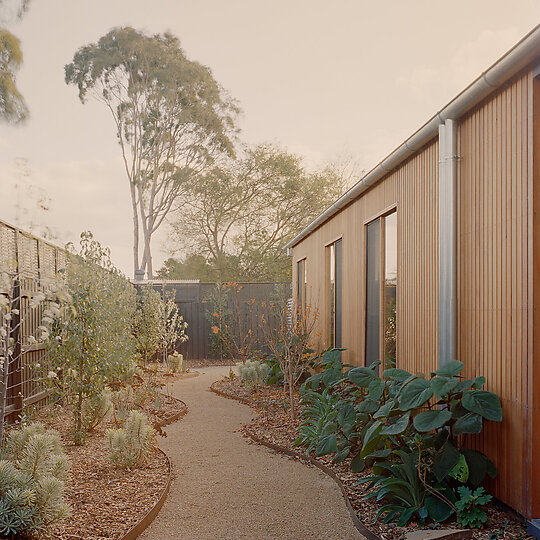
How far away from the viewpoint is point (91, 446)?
5.06m

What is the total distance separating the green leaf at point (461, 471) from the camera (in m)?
3.24

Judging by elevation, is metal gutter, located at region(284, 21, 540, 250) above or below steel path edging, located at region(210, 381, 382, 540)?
above

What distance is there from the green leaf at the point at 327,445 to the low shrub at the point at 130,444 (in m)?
1.37

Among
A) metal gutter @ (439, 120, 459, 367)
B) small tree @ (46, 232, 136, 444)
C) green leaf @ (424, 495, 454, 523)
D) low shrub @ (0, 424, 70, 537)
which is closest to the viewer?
low shrub @ (0, 424, 70, 537)

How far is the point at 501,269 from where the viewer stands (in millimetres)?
3363

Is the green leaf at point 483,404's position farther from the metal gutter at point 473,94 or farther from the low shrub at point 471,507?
the metal gutter at point 473,94

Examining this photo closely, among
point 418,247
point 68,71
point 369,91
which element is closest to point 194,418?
point 418,247

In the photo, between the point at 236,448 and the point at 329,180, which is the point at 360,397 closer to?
the point at 236,448

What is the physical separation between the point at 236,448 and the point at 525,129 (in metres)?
3.80

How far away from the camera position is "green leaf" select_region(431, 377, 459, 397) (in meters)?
3.27

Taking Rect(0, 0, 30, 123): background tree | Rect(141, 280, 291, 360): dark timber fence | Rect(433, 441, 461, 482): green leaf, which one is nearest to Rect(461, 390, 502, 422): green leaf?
Rect(433, 441, 461, 482): green leaf

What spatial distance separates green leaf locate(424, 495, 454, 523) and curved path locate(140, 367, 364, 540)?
0.44m

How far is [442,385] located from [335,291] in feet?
15.4

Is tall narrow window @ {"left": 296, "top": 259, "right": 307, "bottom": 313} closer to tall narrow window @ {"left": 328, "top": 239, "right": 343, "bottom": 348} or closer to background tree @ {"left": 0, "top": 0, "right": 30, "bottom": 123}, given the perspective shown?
tall narrow window @ {"left": 328, "top": 239, "right": 343, "bottom": 348}
